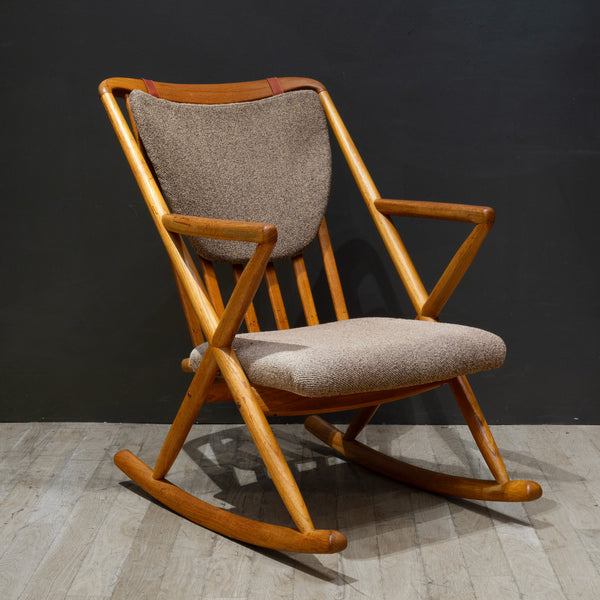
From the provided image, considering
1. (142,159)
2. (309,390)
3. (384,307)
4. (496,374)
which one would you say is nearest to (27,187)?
(142,159)

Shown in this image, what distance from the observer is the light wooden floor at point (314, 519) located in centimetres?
133

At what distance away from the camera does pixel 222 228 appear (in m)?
1.36

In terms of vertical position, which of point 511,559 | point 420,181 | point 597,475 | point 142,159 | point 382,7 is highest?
point 382,7

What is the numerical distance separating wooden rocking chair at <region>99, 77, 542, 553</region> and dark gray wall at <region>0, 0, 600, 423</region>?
25cm

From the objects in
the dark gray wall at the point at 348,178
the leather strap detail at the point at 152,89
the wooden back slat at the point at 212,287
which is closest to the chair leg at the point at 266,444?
the wooden back slat at the point at 212,287

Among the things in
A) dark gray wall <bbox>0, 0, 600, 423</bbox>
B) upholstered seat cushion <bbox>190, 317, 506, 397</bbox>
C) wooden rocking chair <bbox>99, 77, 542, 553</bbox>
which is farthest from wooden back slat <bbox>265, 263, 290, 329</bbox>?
dark gray wall <bbox>0, 0, 600, 423</bbox>

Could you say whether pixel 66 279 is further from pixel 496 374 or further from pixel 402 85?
pixel 496 374

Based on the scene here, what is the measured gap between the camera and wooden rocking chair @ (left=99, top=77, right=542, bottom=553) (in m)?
1.32

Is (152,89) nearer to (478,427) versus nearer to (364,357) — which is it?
(364,357)

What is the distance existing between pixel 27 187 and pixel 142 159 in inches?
25.2

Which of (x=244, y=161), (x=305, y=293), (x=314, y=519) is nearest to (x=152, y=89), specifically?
(x=244, y=161)

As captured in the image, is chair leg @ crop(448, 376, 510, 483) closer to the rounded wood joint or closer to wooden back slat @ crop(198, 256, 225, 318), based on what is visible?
the rounded wood joint

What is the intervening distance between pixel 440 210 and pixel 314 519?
69 centimetres

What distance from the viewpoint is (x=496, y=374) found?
2.14 meters
